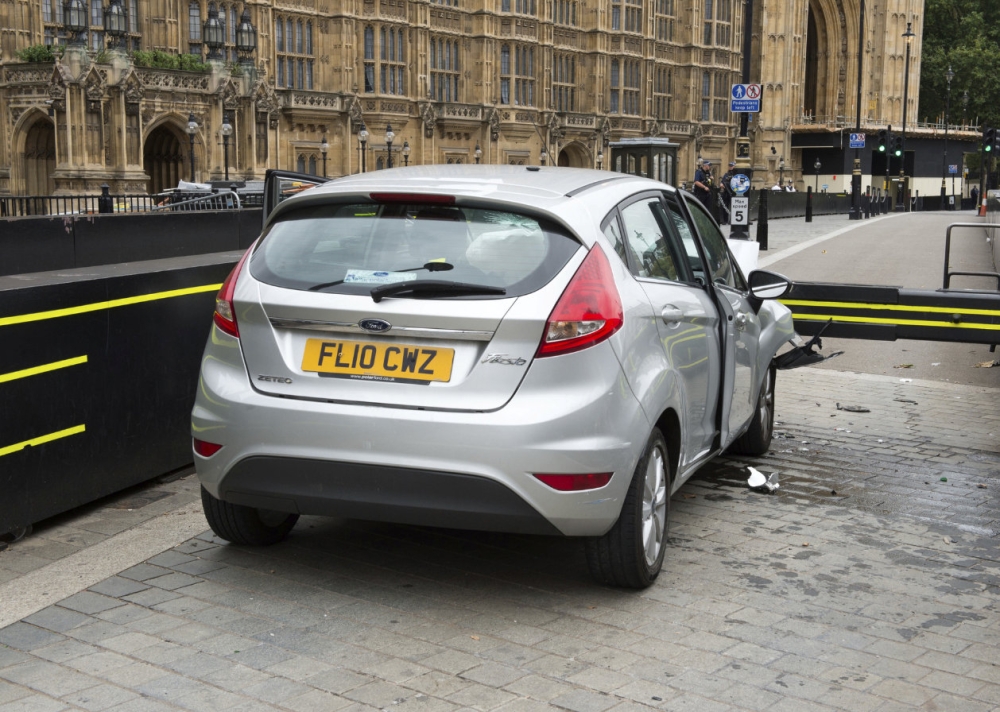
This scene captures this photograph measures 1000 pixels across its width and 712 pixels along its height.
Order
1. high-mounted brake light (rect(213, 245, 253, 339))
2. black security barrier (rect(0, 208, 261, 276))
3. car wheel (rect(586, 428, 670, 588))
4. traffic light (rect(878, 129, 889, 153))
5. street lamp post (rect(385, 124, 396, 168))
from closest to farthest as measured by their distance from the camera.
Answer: car wheel (rect(586, 428, 670, 588)), high-mounted brake light (rect(213, 245, 253, 339)), black security barrier (rect(0, 208, 261, 276)), street lamp post (rect(385, 124, 396, 168)), traffic light (rect(878, 129, 889, 153))

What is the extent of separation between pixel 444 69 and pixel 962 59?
195ft

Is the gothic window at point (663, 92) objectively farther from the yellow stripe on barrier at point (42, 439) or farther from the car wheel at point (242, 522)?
the car wheel at point (242, 522)

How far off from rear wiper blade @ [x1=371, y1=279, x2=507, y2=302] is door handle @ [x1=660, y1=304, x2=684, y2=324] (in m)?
0.97

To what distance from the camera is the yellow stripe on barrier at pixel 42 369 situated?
5.32 m

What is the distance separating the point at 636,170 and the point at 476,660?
107 feet

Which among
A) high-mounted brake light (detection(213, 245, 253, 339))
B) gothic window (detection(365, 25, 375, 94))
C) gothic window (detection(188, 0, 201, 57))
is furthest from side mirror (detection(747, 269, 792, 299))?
gothic window (detection(365, 25, 375, 94))

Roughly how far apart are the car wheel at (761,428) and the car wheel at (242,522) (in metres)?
3.01

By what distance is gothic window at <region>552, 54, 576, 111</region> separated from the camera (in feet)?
187

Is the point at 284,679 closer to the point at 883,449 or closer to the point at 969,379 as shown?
the point at 883,449

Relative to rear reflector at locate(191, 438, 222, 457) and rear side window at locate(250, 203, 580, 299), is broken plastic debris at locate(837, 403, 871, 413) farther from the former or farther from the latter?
rear reflector at locate(191, 438, 222, 457)

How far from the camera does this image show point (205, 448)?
15.7 ft

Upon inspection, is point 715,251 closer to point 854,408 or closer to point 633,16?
point 854,408

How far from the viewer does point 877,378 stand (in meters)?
10.7

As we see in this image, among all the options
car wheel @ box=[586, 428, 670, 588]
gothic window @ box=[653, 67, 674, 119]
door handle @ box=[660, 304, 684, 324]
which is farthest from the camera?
gothic window @ box=[653, 67, 674, 119]
